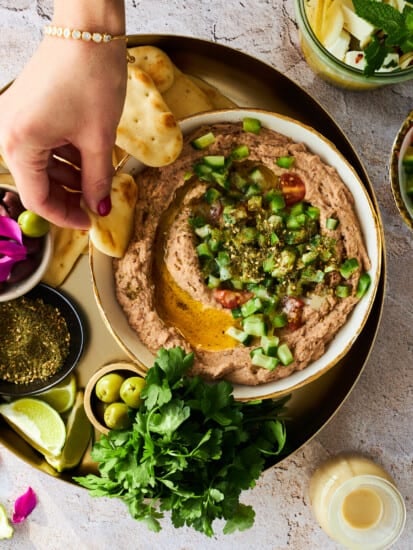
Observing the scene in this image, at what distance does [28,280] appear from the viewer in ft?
7.11

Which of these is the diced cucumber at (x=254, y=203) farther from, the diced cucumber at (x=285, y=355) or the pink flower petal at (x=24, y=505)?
the pink flower petal at (x=24, y=505)

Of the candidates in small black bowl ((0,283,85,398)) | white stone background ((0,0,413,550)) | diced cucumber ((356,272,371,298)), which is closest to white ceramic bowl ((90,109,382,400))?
diced cucumber ((356,272,371,298))

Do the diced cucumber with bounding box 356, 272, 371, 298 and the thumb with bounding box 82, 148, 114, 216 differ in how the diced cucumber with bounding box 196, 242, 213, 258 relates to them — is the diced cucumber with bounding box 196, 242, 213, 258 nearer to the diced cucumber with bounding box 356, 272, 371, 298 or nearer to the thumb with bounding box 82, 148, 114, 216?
the thumb with bounding box 82, 148, 114, 216

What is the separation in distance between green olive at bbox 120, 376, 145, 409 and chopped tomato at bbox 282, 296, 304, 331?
51 centimetres

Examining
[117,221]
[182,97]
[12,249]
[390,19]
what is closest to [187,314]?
[117,221]

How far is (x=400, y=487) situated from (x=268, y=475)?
49 cm

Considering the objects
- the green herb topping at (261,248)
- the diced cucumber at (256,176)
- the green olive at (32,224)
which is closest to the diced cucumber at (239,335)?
the green herb topping at (261,248)

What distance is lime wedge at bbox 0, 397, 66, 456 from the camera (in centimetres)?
226

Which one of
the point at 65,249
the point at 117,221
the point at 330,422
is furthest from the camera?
the point at 330,422

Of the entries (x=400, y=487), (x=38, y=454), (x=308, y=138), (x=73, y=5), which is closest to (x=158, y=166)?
(x=308, y=138)

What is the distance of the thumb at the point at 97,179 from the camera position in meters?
1.67

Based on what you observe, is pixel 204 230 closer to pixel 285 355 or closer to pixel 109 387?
pixel 285 355

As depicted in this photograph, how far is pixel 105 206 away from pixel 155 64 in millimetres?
506

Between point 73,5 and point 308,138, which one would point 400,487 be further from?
point 73,5
